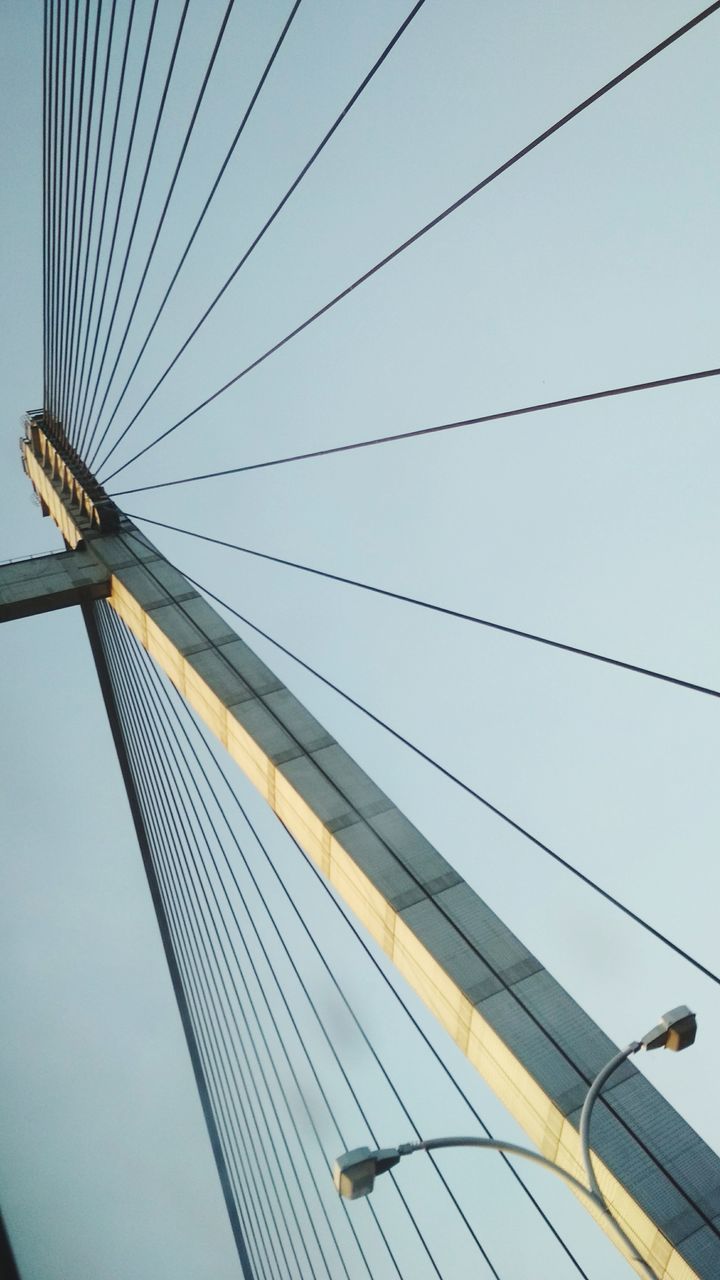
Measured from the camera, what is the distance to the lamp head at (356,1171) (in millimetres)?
5770

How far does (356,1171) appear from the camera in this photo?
5.79m

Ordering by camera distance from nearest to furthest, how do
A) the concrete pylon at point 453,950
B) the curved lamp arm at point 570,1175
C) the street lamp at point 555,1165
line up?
the curved lamp arm at point 570,1175 < the street lamp at point 555,1165 < the concrete pylon at point 453,950

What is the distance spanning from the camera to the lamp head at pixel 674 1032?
5812 mm

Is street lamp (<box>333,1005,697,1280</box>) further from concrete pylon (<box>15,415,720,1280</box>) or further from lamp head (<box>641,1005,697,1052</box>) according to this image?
concrete pylon (<box>15,415,720,1280</box>)

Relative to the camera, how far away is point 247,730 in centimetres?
1069

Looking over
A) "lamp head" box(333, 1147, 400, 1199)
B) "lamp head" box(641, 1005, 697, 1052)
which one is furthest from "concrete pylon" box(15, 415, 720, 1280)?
"lamp head" box(333, 1147, 400, 1199)

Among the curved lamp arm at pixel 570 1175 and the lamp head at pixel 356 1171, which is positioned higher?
the lamp head at pixel 356 1171

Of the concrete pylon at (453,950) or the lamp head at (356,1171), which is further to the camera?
the concrete pylon at (453,950)

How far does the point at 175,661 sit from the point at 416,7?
328 inches

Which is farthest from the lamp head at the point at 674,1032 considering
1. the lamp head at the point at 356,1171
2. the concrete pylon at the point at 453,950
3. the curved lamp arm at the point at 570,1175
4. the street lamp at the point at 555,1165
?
the lamp head at the point at 356,1171

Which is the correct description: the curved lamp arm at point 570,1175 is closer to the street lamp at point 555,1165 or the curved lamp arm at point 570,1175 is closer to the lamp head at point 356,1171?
the street lamp at point 555,1165

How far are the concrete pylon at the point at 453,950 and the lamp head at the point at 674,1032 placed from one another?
1306 millimetres

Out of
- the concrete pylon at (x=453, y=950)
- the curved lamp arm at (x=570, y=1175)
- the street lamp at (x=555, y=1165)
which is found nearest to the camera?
the curved lamp arm at (x=570, y=1175)

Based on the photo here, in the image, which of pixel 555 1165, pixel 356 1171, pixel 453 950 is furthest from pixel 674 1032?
pixel 453 950
